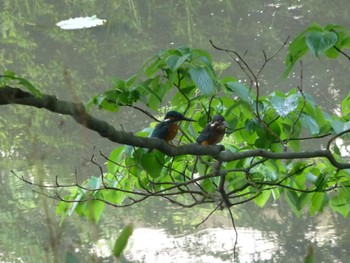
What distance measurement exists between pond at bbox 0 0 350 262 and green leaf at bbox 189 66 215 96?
19cm

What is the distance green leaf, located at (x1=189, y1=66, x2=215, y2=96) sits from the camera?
101 centimetres

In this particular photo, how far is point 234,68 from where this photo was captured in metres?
4.70

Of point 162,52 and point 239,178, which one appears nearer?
point 162,52

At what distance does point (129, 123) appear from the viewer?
158 inches

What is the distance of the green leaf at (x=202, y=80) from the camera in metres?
1.01

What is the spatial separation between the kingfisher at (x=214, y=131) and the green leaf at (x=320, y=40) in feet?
0.84

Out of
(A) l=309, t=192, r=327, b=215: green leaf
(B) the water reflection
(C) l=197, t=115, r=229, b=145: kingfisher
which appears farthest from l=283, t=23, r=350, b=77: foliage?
(B) the water reflection

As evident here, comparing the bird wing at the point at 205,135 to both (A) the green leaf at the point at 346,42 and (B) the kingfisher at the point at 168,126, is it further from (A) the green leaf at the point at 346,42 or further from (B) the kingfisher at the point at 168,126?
(A) the green leaf at the point at 346,42

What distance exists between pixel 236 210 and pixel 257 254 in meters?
0.38

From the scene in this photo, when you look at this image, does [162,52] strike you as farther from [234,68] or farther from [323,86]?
[234,68]

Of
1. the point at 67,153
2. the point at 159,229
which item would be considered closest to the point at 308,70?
the point at 67,153

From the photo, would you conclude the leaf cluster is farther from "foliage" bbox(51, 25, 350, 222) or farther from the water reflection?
the water reflection

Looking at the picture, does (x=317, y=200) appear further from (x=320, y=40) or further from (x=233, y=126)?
(x=320, y=40)

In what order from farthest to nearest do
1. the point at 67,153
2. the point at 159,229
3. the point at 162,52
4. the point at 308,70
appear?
the point at 308,70, the point at 67,153, the point at 159,229, the point at 162,52
